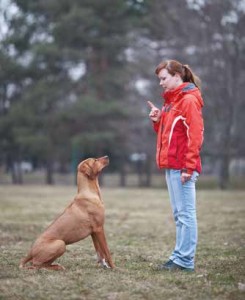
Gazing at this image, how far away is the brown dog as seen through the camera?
5.86 m

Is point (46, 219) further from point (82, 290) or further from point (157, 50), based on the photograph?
point (157, 50)

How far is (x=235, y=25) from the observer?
25891mm

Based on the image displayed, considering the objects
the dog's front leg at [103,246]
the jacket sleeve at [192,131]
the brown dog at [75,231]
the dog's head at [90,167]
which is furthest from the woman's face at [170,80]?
the dog's front leg at [103,246]

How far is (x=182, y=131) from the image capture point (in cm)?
572

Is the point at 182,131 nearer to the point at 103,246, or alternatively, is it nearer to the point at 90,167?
the point at 90,167

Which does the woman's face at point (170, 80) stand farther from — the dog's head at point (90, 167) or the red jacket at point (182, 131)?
the dog's head at point (90, 167)

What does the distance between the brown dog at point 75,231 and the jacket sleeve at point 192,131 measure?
46.5 inches

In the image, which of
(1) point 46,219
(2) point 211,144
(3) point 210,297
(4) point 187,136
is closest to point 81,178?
(4) point 187,136

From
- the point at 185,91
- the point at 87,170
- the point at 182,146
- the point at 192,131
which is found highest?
the point at 185,91

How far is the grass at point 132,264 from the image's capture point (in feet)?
15.8

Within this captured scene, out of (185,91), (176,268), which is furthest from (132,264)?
(185,91)

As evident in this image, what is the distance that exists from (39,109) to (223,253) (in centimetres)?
2539

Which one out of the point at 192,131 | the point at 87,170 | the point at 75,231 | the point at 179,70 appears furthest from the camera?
the point at 87,170

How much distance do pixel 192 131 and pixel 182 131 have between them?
0.17 meters
